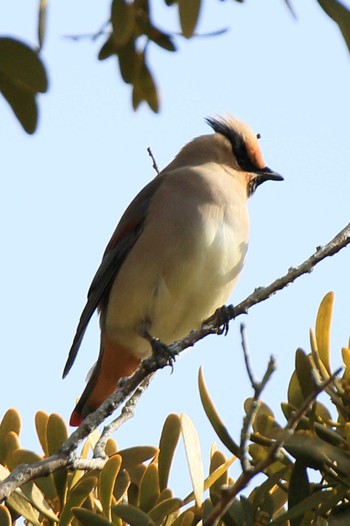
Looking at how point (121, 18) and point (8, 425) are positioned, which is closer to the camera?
point (121, 18)

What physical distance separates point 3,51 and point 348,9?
55 cm

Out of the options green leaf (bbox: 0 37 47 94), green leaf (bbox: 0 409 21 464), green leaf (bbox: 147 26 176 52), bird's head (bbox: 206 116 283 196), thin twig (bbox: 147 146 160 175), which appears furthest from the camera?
bird's head (bbox: 206 116 283 196)

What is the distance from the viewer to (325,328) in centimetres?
234

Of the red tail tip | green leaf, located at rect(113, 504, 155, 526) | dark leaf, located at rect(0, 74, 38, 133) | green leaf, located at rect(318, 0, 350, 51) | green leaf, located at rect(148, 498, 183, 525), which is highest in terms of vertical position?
dark leaf, located at rect(0, 74, 38, 133)

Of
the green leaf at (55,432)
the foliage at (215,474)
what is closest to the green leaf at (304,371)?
the foliage at (215,474)

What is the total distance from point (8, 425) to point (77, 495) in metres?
0.39

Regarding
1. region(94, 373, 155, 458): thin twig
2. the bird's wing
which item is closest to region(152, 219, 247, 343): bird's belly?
the bird's wing

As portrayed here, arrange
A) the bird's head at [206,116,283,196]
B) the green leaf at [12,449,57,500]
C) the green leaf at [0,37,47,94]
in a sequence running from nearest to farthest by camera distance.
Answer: the green leaf at [0,37,47,94] < the green leaf at [12,449,57,500] < the bird's head at [206,116,283,196]

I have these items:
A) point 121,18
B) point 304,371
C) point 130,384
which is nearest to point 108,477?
point 304,371

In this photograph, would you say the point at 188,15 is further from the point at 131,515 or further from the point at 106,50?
the point at 131,515

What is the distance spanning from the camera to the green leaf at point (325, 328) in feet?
7.62

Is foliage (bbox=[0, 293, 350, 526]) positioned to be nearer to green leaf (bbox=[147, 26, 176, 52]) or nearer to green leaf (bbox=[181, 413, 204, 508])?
green leaf (bbox=[181, 413, 204, 508])

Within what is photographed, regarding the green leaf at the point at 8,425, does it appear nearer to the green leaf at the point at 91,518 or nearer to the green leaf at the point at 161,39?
the green leaf at the point at 91,518

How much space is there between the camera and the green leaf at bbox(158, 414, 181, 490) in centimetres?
233
